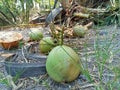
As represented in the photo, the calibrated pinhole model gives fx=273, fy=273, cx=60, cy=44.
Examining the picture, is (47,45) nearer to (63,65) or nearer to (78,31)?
(63,65)

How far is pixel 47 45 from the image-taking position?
1.04 metres

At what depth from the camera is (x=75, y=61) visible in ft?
2.72

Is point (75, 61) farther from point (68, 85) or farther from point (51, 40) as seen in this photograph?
point (51, 40)

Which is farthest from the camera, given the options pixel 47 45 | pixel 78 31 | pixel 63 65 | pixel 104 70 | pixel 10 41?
pixel 78 31

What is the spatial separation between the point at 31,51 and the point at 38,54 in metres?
0.07

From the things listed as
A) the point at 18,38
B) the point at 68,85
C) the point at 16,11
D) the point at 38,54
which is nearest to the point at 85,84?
the point at 68,85

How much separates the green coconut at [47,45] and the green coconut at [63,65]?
15 centimetres

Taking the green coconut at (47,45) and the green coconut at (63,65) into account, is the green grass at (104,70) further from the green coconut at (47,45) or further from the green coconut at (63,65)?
the green coconut at (47,45)

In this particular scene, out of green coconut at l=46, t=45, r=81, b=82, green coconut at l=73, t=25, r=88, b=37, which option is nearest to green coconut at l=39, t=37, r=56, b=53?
green coconut at l=46, t=45, r=81, b=82

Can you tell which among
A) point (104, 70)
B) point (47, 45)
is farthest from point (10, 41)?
point (104, 70)

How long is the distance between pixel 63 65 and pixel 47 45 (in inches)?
9.4

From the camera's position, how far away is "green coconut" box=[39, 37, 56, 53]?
99cm

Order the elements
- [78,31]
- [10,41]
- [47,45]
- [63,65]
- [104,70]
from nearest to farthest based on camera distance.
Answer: [63,65] < [104,70] < [47,45] < [10,41] < [78,31]

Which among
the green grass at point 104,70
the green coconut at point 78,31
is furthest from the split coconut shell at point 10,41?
the green grass at point 104,70
